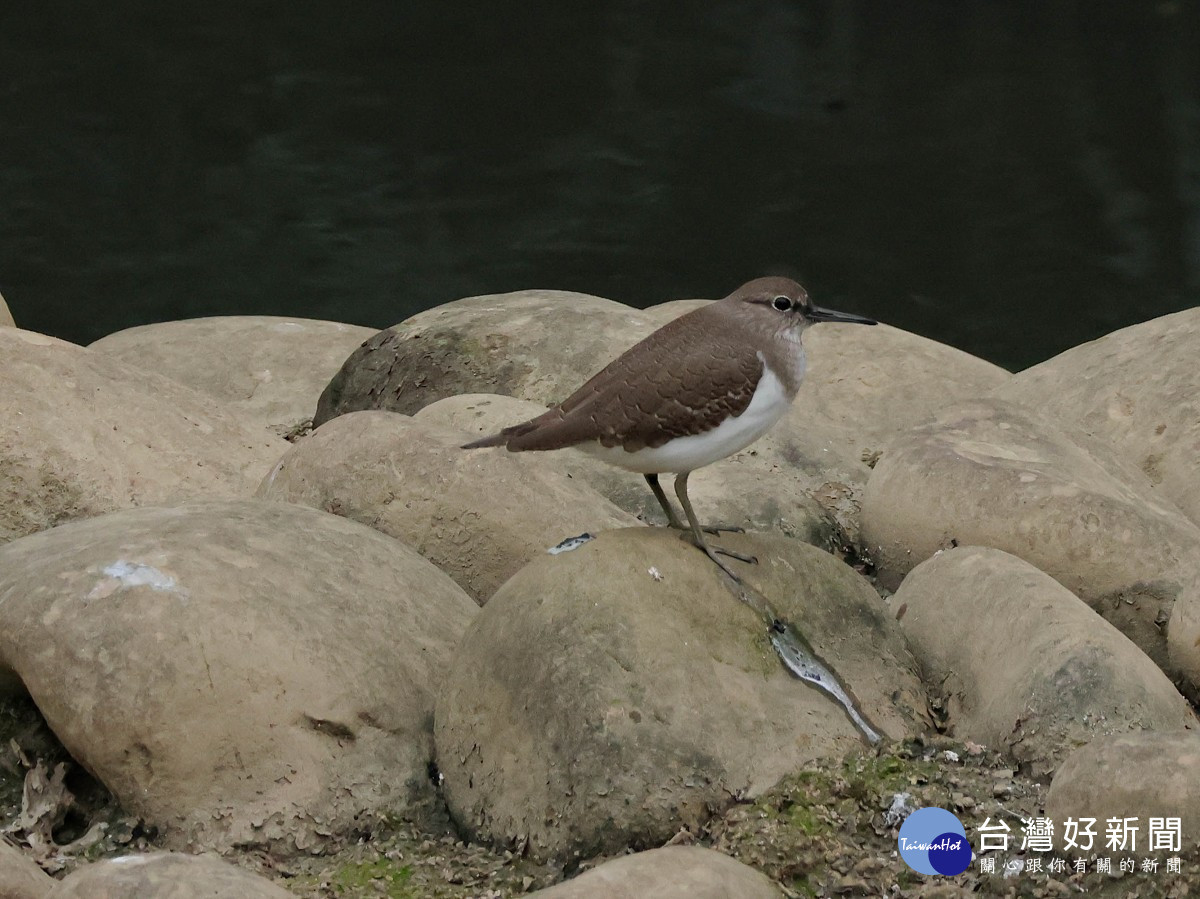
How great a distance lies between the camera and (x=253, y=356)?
10.4 meters

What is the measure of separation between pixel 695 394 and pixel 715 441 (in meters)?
0.17

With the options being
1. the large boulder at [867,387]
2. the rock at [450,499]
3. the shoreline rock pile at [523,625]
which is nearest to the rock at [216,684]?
the shoreline rock pile at [523,625]

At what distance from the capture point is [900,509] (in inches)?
274

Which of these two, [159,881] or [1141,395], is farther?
[1141,395]

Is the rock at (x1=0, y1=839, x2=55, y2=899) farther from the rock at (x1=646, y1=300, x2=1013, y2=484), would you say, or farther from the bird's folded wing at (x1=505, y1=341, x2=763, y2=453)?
the rock at (x1=646, y1=300, x2=1013, y2=484)

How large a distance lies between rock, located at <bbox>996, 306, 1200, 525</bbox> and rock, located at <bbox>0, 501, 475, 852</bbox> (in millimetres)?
3793

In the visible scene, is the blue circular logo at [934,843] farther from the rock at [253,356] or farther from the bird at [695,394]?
the rock at [253,356]

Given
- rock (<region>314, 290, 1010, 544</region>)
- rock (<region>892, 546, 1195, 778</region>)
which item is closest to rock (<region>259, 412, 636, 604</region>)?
rock (<region>892, 546, 1195, 778</region>)

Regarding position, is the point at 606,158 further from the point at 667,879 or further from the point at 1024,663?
the point at 667,879

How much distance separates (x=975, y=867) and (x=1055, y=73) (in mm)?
12377

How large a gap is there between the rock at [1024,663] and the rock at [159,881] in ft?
8.32

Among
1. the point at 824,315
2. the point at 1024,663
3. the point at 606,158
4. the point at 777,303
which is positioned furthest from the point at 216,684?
the point at 606,158

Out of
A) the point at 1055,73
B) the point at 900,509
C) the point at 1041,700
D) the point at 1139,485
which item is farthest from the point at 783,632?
the point at 1055,73

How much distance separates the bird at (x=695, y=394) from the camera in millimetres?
5309
